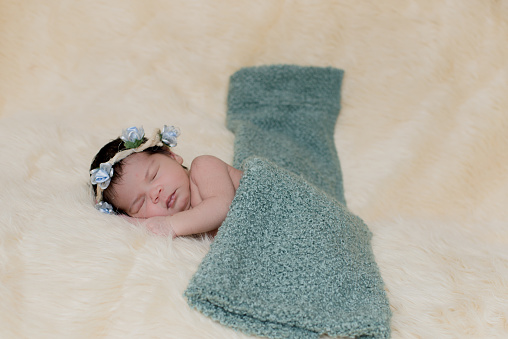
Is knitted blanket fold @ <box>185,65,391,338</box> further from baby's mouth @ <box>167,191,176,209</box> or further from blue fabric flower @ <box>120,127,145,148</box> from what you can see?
blue fabric flower @ <box>120,127,145,148</box>

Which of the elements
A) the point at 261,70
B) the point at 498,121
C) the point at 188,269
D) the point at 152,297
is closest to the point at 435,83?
the point at 498,121

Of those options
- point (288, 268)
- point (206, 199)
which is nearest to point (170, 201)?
point (206, 199)

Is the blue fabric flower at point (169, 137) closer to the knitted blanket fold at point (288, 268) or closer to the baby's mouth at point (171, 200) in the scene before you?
the baby's mouth at point (171, 200)

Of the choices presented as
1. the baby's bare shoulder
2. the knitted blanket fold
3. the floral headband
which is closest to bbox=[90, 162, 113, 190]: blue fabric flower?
the floral headband

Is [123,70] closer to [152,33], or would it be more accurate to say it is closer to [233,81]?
[152,33]

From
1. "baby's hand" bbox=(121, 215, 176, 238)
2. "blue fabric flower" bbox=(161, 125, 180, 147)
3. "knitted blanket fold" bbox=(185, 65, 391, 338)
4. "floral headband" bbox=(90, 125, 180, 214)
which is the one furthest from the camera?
"blue fabric flower" bbox=(161, 125, 180, 147)

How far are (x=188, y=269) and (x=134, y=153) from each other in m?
0.45

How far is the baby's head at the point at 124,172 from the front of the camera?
141 cm

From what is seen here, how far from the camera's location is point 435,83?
1849mm

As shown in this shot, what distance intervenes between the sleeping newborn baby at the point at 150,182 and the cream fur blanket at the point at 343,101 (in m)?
0.09

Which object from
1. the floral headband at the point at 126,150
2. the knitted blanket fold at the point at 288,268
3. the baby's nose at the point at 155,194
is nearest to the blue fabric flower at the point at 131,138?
the floral headband at the point at 126,150

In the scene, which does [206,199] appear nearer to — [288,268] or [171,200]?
[171,200]

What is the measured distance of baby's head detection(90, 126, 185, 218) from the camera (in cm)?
141

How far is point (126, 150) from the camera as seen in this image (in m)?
1.45
